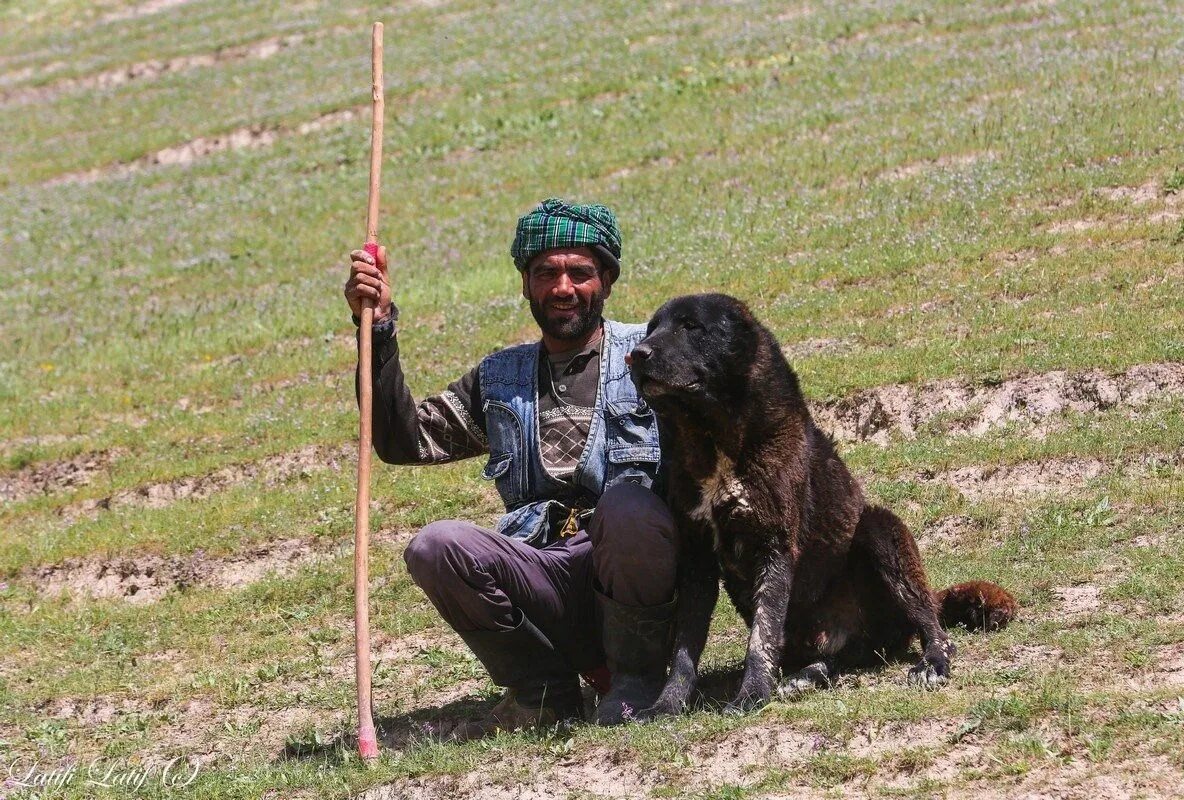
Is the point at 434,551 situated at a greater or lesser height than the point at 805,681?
greater

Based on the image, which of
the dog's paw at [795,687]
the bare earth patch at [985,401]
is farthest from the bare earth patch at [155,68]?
the dog's paw at [795,687]

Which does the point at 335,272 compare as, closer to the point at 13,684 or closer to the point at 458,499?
the point at 458,499

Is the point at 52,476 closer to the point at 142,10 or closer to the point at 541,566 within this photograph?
the point at 541,566

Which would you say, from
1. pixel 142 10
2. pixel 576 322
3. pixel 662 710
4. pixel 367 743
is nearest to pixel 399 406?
pixel 576 322

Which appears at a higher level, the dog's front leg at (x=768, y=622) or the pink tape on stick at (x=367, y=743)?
the dog's front leg at (x=768, y=622)

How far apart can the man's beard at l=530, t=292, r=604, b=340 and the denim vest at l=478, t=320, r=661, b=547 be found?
141 mm

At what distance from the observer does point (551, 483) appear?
252 inches

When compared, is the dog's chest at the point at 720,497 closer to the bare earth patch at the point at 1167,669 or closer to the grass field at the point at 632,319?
the grass field at the point at 632,319

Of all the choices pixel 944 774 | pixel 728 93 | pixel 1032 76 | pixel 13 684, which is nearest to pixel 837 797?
pixel 944 774

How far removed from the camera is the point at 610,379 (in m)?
6.47

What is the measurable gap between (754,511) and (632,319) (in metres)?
6.67

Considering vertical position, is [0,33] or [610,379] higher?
[0,33]

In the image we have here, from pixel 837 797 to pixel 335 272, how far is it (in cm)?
1361

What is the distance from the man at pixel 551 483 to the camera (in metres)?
6.03
